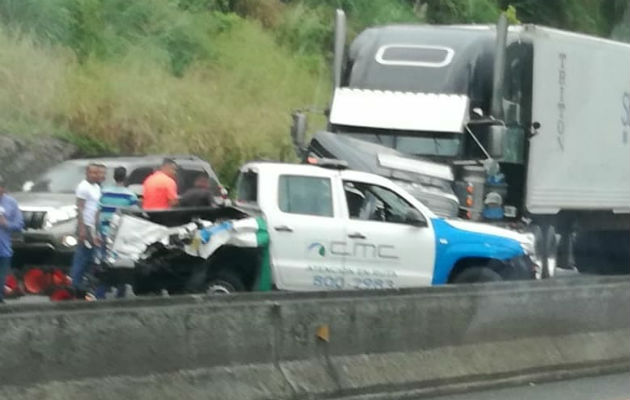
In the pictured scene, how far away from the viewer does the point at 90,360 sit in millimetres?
8523

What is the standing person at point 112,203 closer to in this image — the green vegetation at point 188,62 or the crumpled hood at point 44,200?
the crumpled hood at point 44,200

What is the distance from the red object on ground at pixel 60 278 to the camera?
15.5 m

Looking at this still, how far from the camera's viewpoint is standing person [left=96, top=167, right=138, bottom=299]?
14656 mm

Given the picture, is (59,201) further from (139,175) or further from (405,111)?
(405,111)

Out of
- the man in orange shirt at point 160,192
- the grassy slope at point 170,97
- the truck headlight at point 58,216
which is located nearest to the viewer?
the man in orange shirt at point 160,192

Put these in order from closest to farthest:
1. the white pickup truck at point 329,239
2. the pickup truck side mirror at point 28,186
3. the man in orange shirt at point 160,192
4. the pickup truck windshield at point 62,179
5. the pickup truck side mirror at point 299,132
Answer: the white pickup truck at point 329,239 → the man in orange shirt at point 160,192 → the pickup truck windshield at point 62,179 → the pickup truck side mirror at point 28,186 → the pickup truck side mirror at point 299,132

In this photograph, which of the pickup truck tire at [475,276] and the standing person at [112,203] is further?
the pickup truck tire at [475,276]

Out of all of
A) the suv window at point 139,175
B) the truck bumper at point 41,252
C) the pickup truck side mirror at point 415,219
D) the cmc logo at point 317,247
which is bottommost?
the truck bumper at point 41,252

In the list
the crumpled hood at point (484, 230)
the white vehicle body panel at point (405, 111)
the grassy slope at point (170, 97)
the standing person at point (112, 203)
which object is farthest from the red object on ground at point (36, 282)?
the grassy slope at point (170, 97)

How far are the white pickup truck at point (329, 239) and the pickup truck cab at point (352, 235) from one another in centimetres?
1

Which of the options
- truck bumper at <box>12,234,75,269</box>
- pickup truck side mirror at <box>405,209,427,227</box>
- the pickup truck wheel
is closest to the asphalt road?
pickup truck side mirror at <box>405,209,427,227</box>

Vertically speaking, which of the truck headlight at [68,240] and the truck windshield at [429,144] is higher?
the truck windshield at [429,144]

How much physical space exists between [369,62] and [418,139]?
4.93ft

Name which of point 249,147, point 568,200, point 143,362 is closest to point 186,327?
point 143,362
